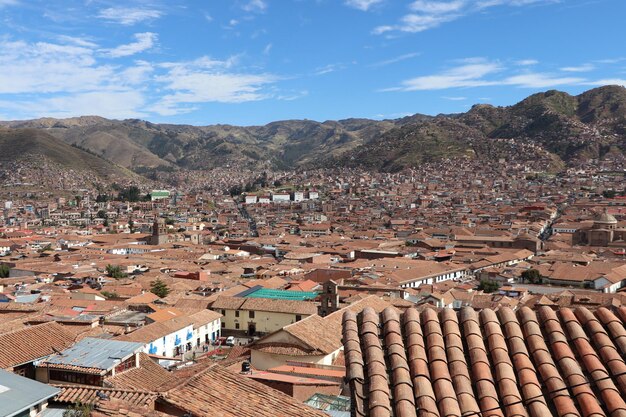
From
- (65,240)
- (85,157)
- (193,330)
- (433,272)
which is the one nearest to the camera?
(193,330)

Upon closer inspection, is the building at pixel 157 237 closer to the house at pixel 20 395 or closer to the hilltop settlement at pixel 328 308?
the hilltop settlement at pixel 328 308

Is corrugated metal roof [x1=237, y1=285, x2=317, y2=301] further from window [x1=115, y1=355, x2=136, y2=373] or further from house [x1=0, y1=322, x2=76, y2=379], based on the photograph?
window [x1=115, y1=355, x2=136, y2=373]

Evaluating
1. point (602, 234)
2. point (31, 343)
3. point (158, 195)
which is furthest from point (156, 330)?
point (158, 195)

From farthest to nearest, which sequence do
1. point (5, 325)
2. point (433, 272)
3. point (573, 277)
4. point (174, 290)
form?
point (433, 272) < point (573, 277) < point (174, 290) < point (5, 325)

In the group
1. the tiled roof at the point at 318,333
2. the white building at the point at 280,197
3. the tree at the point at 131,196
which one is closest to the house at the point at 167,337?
the tiled roof at the point at 318,333

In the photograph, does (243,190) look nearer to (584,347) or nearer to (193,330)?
(193,330)

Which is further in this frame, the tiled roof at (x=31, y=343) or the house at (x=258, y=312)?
the house at (x=258, y=312)

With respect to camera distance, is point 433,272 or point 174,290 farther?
point 433,272

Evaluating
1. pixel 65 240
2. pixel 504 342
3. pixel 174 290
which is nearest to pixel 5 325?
pixel 504 342
